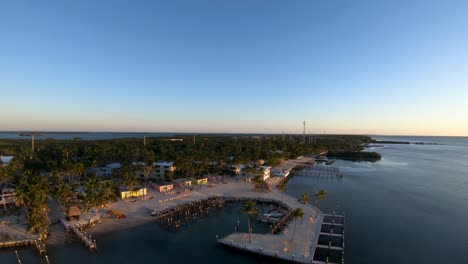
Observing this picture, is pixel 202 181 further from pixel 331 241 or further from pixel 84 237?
pixel 331 241

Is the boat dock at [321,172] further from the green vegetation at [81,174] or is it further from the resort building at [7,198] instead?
the resort building at [7,198]

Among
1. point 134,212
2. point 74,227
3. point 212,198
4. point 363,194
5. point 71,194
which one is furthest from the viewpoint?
point 363,194

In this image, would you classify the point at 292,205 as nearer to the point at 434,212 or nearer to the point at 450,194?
the point at 434,212

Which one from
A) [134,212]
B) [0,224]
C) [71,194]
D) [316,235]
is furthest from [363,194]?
[0,224]

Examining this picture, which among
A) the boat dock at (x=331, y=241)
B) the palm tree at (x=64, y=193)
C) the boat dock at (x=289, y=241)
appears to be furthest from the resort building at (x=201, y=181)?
the boat dock at (x=331, y=241)

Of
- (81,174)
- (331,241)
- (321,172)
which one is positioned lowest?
(331,241)

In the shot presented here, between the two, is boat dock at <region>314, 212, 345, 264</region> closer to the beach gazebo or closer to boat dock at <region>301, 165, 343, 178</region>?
the beach gazebo

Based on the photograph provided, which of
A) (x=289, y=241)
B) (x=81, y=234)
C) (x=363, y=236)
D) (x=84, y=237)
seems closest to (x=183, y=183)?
(x=81, y=234)

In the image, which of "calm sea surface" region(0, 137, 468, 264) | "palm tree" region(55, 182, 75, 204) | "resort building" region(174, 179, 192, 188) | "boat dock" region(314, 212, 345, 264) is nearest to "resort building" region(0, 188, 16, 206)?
"palm tree" region(55, 182, 75, 204)
